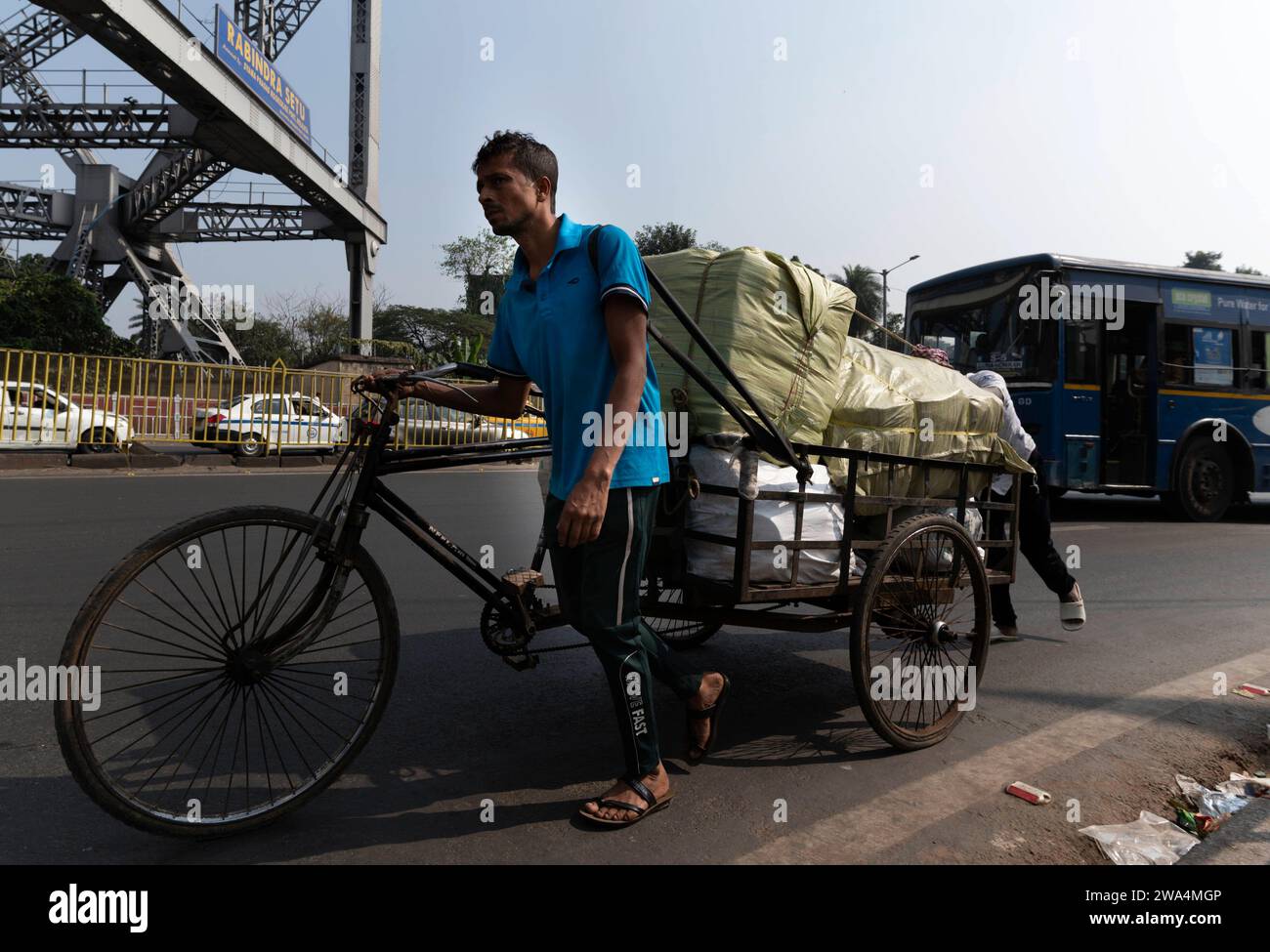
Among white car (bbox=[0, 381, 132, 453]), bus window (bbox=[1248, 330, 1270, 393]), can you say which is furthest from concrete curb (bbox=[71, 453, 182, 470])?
bus window (bbox=[1248, 330, 1270, 393])

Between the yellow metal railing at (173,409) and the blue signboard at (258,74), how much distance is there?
11.8 m

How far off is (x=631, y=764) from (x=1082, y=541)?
7625 mm

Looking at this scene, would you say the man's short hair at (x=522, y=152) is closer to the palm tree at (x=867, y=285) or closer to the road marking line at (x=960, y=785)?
the road marking line at (x=960, y=785)

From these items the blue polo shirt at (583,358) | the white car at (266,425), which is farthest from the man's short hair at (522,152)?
the white car at (266,425)

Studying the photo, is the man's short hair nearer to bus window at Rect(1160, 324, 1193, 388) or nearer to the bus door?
the bus door

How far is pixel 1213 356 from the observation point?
1119 centimetres

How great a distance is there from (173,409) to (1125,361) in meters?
13.6

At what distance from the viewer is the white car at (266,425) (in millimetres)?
15016

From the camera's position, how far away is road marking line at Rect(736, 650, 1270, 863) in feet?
8.20

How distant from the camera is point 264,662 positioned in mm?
2459

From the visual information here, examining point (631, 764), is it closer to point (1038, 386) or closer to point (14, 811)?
point (14, 811)

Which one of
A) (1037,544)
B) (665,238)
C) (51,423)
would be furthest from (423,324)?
(1037,544)

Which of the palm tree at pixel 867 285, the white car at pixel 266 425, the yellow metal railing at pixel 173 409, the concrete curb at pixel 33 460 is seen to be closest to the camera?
the concrete curb at pixel 33 460

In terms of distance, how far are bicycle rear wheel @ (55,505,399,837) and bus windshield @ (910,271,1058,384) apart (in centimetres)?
915
